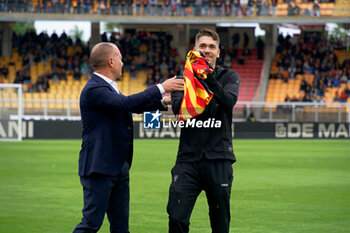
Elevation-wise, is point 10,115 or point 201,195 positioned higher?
point 201,195

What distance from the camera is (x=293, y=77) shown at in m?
41.2

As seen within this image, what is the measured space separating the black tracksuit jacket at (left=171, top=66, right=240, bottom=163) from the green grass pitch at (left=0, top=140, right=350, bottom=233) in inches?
136

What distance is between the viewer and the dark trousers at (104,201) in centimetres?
556

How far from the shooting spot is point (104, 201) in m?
5.63

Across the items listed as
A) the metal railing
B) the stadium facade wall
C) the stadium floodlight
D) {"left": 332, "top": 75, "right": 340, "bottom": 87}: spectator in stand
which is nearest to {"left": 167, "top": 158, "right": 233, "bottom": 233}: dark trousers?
the stadium floodlight

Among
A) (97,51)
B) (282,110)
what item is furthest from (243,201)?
(282,110)

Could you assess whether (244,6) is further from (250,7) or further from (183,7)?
(183,7)

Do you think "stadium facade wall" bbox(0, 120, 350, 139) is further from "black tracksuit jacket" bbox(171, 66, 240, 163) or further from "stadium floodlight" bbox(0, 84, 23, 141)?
"black tracksuit jacket" bbox(171, 66, 240, 163)

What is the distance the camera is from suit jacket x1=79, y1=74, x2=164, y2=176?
5.58 m

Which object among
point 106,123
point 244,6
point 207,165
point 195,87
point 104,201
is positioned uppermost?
point 244,6

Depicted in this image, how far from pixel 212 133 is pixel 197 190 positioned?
52 centimetres

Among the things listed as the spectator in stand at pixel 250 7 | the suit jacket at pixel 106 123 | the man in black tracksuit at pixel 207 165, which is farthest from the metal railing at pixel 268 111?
the suit jacket at pixel 106 123

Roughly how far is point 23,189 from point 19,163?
6172 mm

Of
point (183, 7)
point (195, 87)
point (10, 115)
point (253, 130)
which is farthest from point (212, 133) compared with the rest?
point (183, 7)
